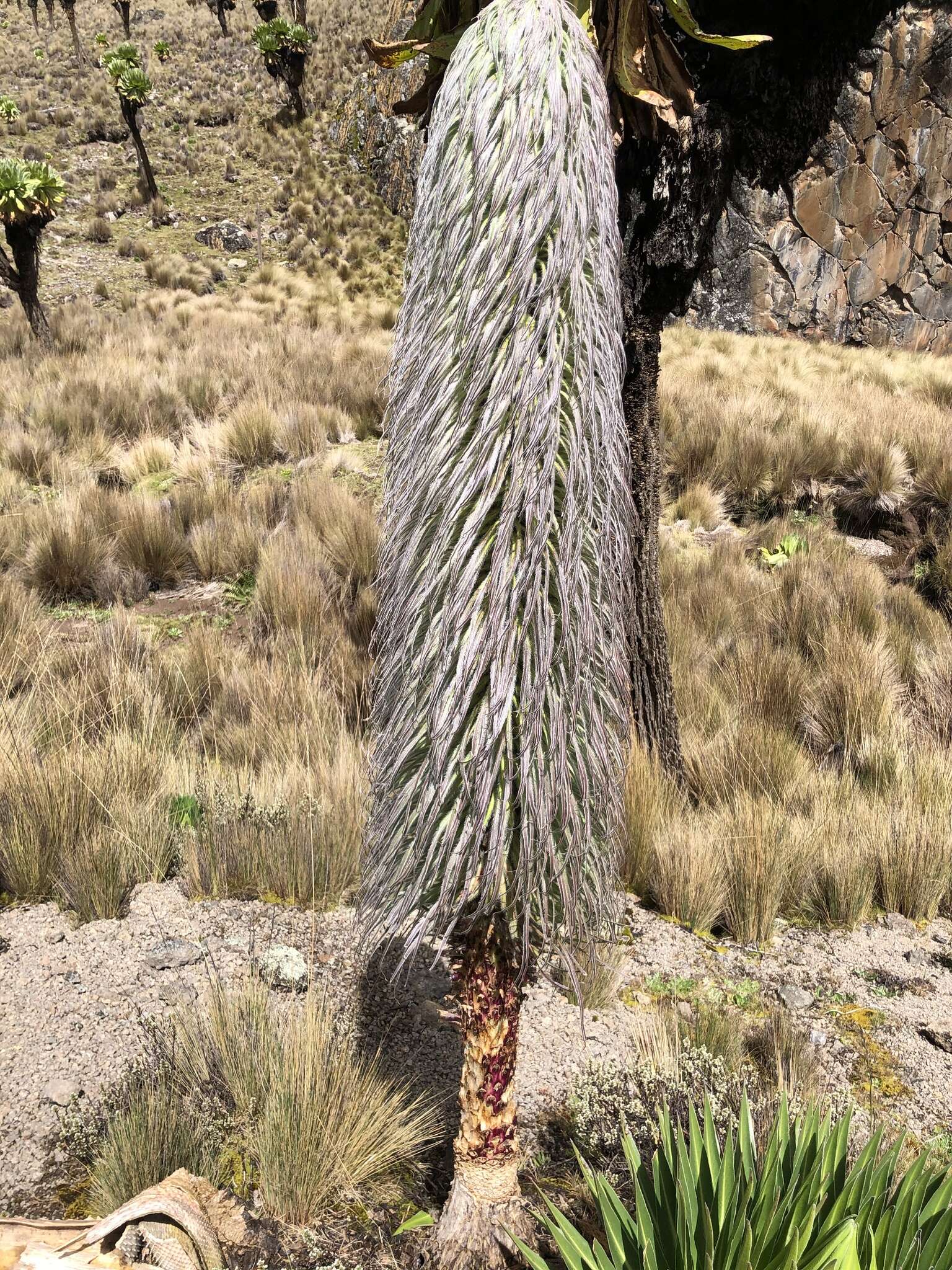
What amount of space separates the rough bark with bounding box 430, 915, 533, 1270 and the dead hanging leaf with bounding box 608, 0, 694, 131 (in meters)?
1.45

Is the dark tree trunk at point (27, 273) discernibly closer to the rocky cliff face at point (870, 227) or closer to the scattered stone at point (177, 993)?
the scattered stone at point (177, 993)

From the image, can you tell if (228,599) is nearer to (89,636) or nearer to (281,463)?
(89,636)

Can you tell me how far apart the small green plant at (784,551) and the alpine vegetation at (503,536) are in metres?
5.62

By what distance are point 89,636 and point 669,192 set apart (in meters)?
3.96

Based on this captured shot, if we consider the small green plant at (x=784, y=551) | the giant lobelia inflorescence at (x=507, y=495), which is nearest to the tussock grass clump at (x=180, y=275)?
the small green plant at (x=784, y=551)

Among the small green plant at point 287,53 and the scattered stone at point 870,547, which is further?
the small green plant at point 287,53

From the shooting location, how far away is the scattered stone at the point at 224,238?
75.0ft

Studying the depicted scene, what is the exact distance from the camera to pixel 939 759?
3.95 meters

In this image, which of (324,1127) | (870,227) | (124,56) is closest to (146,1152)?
(324,1127)

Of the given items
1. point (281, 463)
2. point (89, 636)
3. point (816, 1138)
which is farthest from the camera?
point (281, 463)

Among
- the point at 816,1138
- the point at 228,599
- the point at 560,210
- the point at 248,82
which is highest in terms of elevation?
the point at 248,82

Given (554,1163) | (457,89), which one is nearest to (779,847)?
(554,1163)

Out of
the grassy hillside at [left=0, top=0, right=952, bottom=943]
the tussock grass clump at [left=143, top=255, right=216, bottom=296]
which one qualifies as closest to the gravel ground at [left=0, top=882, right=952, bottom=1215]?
the grassy hillside at [left=0, top=0, right=952, bottom=943]

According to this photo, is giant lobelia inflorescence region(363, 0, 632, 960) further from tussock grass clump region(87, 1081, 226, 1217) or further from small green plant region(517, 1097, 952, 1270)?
tussock grass clump region(87, 1081, 226, 1217)
